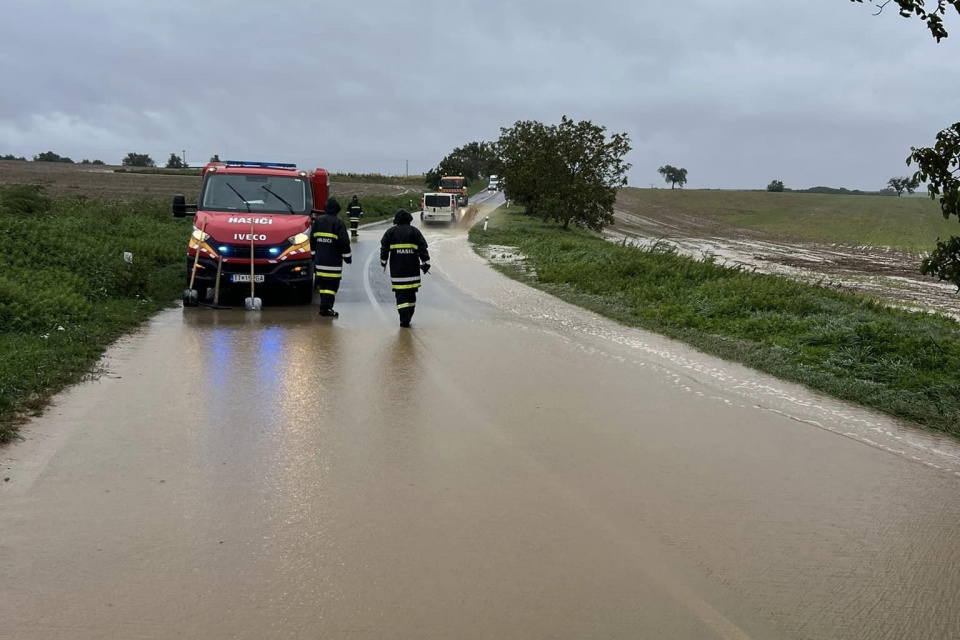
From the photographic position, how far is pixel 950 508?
19.4 ft

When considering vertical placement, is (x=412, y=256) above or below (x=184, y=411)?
above

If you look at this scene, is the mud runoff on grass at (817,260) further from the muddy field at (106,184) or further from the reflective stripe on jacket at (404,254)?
the muddy field at (106,184)

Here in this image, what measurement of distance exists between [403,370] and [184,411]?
2756 mm

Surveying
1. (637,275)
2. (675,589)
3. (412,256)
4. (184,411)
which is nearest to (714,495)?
(675,589)

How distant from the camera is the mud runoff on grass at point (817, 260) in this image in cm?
2575

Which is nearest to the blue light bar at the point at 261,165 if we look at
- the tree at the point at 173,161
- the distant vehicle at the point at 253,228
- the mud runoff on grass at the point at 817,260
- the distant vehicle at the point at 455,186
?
the distant vehicle at the point at 253,228

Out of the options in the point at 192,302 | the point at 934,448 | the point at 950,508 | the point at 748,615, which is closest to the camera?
the point at 748,615

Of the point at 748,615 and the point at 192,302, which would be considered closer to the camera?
the point at 748,615

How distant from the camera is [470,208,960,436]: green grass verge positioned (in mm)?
9770


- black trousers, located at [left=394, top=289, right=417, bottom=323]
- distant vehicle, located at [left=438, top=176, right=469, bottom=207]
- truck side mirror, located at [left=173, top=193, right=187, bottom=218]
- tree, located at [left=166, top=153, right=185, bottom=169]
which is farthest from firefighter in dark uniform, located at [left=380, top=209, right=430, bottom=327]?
tree, located at [left=166, top=153, right=185, bottom=169]

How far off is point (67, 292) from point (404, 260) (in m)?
5.00

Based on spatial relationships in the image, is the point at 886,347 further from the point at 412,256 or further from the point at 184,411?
the point at 184,411

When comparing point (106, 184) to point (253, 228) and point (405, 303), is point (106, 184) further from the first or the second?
point (405, 303)

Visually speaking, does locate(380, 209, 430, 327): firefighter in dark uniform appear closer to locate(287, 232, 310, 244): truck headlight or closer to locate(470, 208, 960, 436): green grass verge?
locate(287, 232, 310, 244): truck headlight
